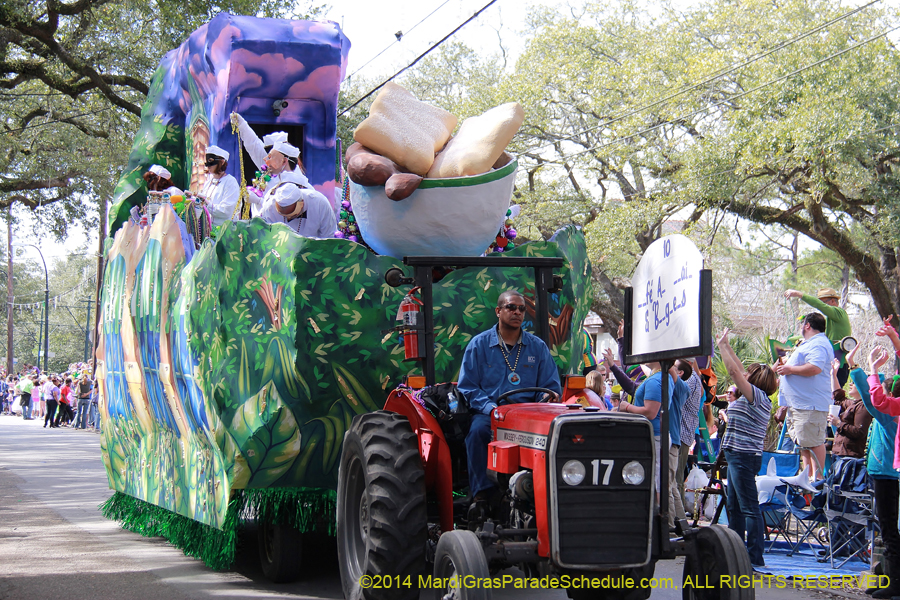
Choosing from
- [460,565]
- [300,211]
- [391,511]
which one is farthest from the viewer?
[300,211]

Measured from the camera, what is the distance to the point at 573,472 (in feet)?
15.4

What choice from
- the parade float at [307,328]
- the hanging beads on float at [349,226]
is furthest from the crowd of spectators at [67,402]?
the hanging beads on float at [349,226]

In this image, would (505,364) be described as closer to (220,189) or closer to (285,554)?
(285,554)

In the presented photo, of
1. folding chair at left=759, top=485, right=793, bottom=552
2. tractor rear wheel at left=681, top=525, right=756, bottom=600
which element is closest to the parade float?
tractor rear wheel at left=681, top=525, right=756, bottom=600

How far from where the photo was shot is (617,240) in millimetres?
25656

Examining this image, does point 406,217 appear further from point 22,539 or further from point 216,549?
point 22,539

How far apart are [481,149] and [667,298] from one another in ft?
8.08

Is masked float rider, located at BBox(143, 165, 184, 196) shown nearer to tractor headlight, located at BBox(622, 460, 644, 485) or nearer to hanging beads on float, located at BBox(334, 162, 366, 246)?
hanging beads on float, located at BBox(334, 162, 366, 246)

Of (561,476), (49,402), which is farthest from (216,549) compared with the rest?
(49,402)

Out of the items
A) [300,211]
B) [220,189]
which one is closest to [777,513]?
[300,211]

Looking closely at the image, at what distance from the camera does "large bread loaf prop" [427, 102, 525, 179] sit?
22.7 feet

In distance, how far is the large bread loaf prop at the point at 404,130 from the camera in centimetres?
697

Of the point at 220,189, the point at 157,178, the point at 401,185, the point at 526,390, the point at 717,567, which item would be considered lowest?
the point at 717,567

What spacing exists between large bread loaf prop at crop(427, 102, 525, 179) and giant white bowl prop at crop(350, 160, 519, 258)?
81 mm
